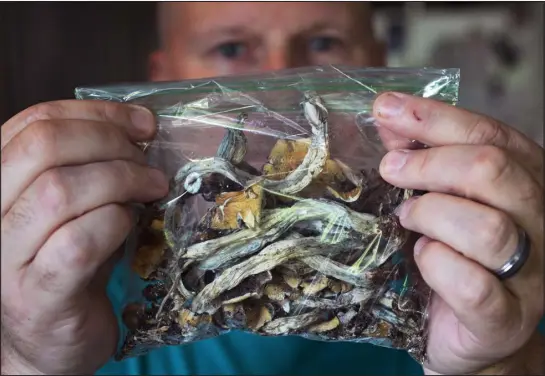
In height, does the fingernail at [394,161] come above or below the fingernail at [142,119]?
below

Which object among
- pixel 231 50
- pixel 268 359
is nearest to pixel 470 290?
pixel 268 359

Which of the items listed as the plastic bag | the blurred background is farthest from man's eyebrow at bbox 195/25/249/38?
the plastic bag

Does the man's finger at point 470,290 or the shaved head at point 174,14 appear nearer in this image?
the man's finger at point 470,290

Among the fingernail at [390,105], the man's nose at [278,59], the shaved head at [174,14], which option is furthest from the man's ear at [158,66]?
the fingernail at [390,105]

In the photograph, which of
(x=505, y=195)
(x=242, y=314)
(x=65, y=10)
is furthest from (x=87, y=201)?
(x=65, y=10)

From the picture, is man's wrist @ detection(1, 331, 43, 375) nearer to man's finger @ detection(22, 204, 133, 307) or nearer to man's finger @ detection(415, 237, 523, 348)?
man's finger @ detection(22, 204, 133, 307)

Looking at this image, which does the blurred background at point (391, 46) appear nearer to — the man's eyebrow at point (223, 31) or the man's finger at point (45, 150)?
the man's eyebrow at point (223, 31)
